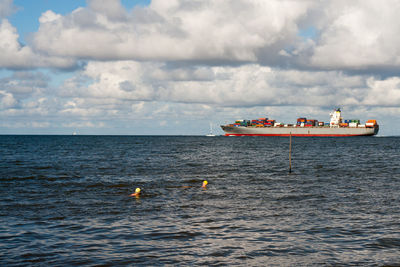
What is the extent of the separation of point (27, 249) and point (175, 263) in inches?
223

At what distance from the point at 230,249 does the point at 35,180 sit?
26.7m

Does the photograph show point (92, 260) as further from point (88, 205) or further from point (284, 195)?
point (284, 195)

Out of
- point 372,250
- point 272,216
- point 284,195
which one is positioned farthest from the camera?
point 284,195

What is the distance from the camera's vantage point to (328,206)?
857 inches

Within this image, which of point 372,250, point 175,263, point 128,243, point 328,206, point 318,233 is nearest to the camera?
point 175,263

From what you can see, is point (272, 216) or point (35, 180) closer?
point (272, 216)

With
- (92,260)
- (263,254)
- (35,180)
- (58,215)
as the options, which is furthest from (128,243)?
(35,180)

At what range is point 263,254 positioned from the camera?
514 inches

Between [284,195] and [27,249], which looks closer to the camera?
[27,249]

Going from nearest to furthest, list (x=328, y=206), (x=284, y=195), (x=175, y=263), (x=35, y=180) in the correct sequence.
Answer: (x=175, y=263), (x=328, y=206), (x=284, y=195), (x=35, y=180)

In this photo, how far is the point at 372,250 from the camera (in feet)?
44.2

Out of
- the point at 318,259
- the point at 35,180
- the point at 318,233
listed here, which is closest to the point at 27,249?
the point at 318,259

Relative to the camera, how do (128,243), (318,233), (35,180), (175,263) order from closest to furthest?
(175,263)
(128,243)
(318,233)
(35,180)

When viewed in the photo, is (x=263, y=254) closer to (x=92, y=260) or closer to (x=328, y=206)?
(x=92, y=260)
